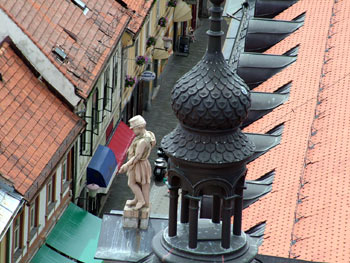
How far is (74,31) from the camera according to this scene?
183ft

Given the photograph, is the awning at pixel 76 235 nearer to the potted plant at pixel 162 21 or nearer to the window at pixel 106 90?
the window at pixel 106 90

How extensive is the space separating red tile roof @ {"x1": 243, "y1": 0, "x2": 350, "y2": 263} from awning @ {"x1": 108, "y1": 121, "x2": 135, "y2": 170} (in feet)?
31.0

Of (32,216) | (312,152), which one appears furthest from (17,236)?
(312,152)

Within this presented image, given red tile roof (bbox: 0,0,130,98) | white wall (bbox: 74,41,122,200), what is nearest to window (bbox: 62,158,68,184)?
white wall (bbox: 74,41,122,200)

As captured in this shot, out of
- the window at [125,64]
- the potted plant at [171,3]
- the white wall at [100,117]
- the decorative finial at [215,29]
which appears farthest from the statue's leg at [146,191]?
the potted plant at [171,3]

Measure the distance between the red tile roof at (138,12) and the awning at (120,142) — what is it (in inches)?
220

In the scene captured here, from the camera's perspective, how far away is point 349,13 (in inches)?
2525

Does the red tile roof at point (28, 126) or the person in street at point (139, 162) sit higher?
the person in street at point (139, 162)

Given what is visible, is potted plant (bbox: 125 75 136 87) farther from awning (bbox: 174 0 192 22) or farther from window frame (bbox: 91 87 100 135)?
awning (bbox: 174 0 192 22)

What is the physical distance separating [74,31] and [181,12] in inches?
1373

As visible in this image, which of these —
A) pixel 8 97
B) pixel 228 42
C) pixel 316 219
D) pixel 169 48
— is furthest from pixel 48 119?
pixel 169 48

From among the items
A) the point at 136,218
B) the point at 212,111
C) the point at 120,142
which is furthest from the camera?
the point at 120,142

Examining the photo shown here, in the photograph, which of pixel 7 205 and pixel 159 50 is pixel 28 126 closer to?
pixel 7 205

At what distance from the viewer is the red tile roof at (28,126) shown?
44812mm
